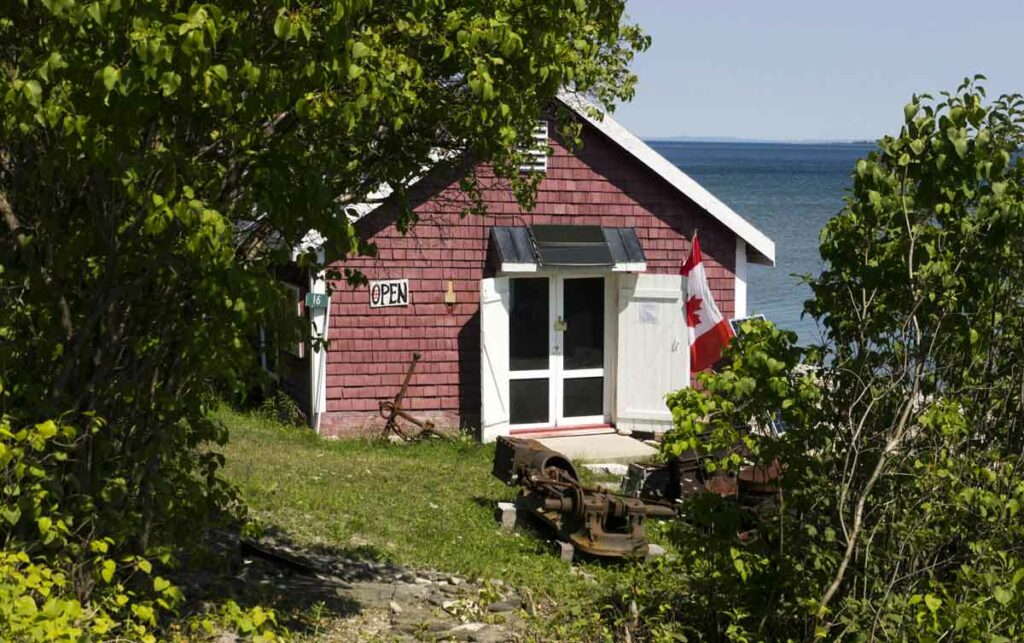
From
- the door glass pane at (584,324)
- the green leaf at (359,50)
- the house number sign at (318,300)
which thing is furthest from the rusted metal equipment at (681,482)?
the green leaf at (359,50)

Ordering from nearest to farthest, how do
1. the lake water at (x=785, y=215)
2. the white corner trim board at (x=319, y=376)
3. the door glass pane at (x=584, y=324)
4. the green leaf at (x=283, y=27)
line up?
the green leaf at (x=283, y=27) < the white corner trim board at (x=319, y=376) < the door glass pane at (x=584, y=324) < the lake water at (x=785, y=215)

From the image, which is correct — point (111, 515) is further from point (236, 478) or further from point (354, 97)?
point (236, 478)

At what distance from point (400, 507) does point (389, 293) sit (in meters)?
5.20

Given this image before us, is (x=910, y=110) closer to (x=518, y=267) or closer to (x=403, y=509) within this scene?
(x=403, y=509)

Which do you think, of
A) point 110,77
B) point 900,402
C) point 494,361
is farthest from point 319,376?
point 110,77

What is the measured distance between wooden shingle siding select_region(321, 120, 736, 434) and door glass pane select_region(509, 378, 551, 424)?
1.71 ft

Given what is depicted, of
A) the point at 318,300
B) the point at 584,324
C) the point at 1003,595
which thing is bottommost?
the point at 1003,595

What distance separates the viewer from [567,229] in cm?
1731

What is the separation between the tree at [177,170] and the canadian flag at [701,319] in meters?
10.2

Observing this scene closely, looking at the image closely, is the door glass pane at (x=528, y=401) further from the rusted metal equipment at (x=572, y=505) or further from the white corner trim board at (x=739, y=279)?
the rusted metal equipment at (x=572, y=505)

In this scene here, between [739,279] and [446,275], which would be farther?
[739,279]

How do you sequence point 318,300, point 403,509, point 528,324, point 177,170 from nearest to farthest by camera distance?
1. point 177,170
2. point 403,509
3. point 318,300
4. point 528,324

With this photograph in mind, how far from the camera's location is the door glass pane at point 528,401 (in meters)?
17.4

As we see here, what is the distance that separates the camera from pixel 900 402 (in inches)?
272
